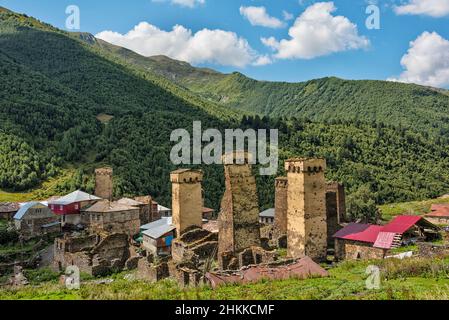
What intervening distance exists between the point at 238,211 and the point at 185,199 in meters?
8.13

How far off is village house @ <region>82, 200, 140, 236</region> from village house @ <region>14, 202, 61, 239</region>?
12.1 feet

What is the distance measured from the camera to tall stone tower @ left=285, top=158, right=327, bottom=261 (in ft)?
105

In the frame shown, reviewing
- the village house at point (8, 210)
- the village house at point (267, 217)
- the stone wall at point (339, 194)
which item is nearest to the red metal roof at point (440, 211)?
the stone wall at point (339, 194)

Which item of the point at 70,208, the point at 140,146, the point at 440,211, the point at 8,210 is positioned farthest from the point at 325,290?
the point at 140,146

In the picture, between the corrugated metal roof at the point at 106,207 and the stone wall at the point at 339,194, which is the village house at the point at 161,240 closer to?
the corrugated metal roof at the point at 106,207

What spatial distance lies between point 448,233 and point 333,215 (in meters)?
9.91

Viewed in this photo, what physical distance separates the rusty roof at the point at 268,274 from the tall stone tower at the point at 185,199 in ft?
50.5

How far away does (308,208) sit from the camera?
105ft

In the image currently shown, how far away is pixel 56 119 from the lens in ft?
335

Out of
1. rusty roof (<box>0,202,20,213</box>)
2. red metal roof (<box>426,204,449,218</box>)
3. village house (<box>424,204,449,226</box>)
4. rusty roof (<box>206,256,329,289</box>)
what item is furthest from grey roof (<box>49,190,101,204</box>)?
red metal roof (<box>426,204,449,218</box>)

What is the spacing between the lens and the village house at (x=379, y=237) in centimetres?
2955
